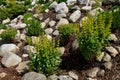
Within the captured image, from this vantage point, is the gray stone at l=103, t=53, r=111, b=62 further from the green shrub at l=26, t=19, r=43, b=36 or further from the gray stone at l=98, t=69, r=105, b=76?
the green shrub at l=26, t=19, r=43, b=36

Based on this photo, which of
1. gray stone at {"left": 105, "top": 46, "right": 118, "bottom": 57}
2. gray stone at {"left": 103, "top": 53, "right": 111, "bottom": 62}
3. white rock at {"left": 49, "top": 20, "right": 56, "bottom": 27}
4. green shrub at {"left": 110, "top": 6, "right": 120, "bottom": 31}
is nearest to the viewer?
gray stone at {"left": 103, "top": 53, "right": 111, "bottom": 62}

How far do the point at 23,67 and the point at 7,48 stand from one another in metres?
1.13

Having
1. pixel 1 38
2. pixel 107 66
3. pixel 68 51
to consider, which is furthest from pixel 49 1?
pixel 107 66

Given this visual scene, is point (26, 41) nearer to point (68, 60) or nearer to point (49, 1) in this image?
point (68, 60)

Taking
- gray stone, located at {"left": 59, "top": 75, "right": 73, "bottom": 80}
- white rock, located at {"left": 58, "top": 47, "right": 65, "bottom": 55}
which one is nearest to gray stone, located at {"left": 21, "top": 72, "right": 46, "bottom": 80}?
gray stone, located at {"left": 59, "top": 75, "right": 73, "bottom": 80}

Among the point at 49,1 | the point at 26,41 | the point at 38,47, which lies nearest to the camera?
the point at 38,47

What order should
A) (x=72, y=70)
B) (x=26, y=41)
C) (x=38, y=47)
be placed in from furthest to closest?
(x=26, y=41), (x=72, y=70), (x=38, y=47)

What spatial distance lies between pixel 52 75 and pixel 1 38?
10.5ft

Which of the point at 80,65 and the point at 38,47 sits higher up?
the point at 38,47

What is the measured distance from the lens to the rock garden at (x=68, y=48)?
8.72m

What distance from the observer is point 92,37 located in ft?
28.5

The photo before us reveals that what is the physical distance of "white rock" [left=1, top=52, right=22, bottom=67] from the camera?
9.58 metres

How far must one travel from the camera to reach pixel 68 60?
9500 millimetres

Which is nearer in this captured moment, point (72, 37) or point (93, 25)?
point (93, 25)
